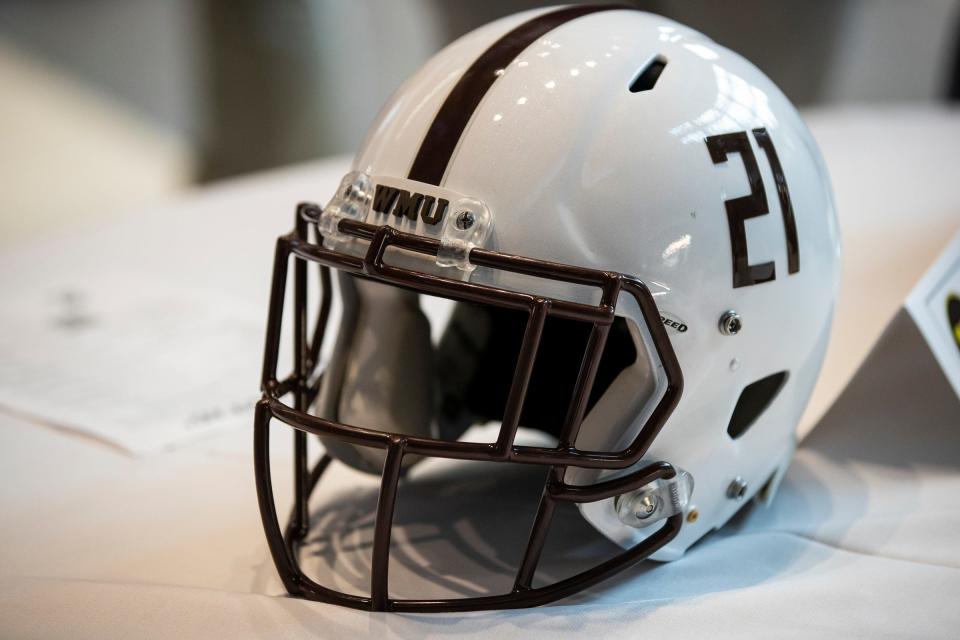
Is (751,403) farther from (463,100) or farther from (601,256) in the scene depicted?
(463,100)

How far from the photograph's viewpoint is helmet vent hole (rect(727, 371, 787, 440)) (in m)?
0.83

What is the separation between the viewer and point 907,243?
1479mm

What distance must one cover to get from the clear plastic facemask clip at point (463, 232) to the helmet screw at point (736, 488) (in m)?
0.30

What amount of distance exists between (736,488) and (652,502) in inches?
4.3

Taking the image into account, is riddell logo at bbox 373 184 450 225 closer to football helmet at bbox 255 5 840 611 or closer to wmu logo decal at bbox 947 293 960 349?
football helmet at bbox 255 5 840 611

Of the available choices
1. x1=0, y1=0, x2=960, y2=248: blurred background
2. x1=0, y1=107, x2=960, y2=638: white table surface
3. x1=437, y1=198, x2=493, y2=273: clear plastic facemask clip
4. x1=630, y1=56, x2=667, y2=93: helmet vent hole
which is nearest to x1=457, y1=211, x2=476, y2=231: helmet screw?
x1=437, y1=198, x2=493, y2=273: clear plastic facemask clip

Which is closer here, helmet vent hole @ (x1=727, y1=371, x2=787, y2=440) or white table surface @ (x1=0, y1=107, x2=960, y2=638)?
white table surface @ (x1=0, y1=107, x2=960, y2=638)

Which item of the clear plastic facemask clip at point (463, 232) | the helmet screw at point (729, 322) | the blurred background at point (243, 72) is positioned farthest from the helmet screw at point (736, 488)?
the blurred background at point (243, 72)

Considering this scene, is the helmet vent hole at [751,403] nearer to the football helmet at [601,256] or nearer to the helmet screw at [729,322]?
the football helmet at [601,256]

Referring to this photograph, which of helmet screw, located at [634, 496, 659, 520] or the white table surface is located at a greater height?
helmet screw, located at [634, 496, 659, 520]

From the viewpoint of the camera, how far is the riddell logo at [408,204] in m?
0.71

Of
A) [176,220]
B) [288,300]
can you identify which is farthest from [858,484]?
[176,220]

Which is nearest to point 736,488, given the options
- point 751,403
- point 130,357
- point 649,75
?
point 751,403

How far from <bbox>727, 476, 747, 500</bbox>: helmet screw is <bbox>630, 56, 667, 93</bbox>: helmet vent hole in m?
0.33
